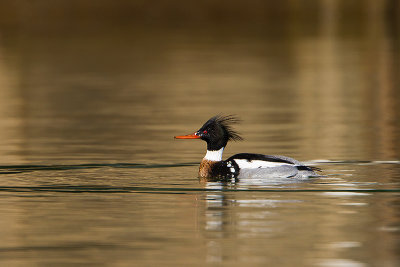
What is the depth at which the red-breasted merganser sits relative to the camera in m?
15.2

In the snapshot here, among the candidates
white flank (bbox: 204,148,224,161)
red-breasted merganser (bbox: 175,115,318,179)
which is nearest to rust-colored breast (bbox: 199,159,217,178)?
red-breasted merganser (bbox: 175,115,318,179)

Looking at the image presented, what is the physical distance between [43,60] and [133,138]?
26.8 meters

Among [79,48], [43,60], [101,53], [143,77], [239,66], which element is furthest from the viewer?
[79,48]

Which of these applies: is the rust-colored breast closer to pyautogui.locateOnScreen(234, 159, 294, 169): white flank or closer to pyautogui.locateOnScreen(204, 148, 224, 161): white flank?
pyautogui.locateOnScreen(204, 148, 224, 161): white flank

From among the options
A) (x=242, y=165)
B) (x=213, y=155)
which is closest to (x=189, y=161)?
(x=213, y=155)

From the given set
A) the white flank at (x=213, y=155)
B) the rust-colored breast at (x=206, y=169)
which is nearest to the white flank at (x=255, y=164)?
the rust-colored breast at (x=206, y=169)

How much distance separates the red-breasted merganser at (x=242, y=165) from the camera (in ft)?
50.0

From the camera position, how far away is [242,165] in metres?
15.4

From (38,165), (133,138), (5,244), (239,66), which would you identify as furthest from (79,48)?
(5,244)

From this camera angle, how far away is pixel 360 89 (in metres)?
32.0

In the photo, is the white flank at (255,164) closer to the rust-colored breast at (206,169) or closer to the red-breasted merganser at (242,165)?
the red-breasted merganser at (242,165)

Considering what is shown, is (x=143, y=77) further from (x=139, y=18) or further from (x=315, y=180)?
(x=139, y=18)

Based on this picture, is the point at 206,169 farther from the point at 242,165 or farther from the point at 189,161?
the point at 189,161

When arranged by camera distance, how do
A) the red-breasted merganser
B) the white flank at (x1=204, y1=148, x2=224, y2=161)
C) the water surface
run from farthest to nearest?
1. the white flank at (x1=204, y1=148, x2=224, y2=161)
2. the red-breasted merganser
3. the water surface
